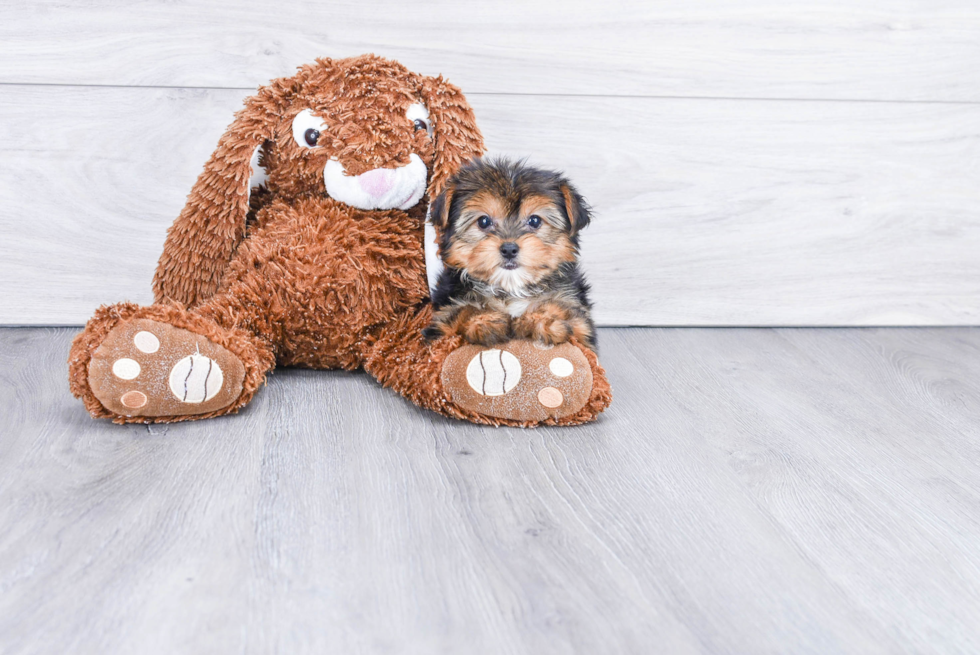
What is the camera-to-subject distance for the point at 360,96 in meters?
1.49

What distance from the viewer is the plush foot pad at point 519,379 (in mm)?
1323

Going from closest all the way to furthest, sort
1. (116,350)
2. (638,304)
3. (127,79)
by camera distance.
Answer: (116,350)
(127,79)
(638,304)

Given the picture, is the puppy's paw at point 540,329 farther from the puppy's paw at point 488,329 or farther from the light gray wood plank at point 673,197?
the light gray wood plank at point 673,197

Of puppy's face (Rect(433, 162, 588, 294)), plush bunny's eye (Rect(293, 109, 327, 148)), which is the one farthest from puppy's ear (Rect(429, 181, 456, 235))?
plush bunny's eye (Rect(293, 109, 327, 148))

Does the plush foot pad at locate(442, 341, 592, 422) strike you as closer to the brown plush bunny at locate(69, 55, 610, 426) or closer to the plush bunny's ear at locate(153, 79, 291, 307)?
the brown plush bunny at locate(69, 55, 610, 426)

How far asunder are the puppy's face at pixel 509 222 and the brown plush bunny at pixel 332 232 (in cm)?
13

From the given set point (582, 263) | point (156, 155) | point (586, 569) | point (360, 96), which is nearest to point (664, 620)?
point (586, 569)

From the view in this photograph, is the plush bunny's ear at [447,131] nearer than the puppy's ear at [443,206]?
No

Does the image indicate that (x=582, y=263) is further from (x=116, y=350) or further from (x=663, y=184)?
(x=116, y=350)

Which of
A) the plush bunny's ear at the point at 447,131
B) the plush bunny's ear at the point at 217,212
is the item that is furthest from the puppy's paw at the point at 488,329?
the plush bunny's ear at the point at 217,212

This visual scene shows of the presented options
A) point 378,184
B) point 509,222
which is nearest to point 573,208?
point 509,222

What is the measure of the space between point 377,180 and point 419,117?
0.48ft

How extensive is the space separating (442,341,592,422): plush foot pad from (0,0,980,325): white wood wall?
67cm

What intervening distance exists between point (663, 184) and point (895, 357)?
0.65 meters
